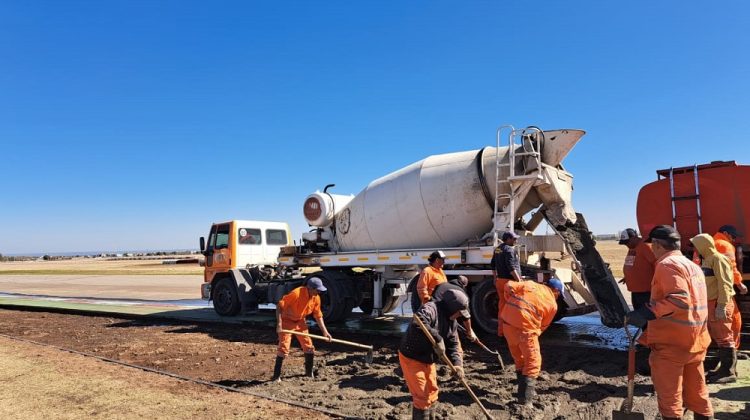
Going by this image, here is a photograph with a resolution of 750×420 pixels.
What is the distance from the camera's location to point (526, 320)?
16.7 ft

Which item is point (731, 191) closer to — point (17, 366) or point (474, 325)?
point (474, 325)

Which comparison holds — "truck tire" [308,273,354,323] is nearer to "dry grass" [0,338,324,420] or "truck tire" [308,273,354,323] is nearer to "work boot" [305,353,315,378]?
"work boot" [305,353,315,378]

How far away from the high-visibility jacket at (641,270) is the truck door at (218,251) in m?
9.65

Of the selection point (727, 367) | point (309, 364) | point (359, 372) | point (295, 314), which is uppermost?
point (295, 314)

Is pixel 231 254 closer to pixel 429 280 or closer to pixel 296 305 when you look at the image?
pixel 296 305

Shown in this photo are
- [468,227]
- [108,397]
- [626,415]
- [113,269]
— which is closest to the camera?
[626,415]

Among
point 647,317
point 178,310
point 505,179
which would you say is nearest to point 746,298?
point 505,179

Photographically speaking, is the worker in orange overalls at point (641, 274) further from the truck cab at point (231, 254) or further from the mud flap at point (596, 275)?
the truck cab at point (231, 254)

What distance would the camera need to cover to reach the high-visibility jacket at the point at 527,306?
509 centimetres

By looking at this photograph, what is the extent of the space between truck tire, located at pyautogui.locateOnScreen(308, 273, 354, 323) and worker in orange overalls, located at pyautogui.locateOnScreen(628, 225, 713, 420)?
7535 mm

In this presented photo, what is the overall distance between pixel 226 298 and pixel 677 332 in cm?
1120

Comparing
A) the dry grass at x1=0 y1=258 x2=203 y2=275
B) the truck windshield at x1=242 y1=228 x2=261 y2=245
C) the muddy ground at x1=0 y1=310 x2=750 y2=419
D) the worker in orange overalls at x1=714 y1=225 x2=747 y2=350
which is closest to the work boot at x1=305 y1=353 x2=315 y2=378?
the muddy ground at x1=0 y1=310 x2=750 y2=419

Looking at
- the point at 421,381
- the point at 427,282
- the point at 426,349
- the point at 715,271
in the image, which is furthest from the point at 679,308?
the point at 427,282

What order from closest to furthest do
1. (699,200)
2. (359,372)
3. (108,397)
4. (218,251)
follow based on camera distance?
(108,397), (359,372), (699,200), (218,251)
